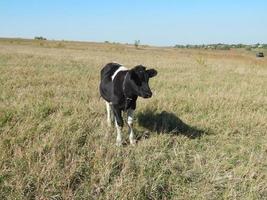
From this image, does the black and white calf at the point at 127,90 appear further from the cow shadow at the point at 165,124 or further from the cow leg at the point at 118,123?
the cow shadow at the point at 165,124

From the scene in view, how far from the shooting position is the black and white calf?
6297 millimetres

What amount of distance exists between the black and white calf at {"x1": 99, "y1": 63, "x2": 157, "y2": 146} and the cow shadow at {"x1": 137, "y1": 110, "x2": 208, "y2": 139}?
0.60 meters

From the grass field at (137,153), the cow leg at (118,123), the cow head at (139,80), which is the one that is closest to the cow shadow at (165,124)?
the grass field at (137,153)

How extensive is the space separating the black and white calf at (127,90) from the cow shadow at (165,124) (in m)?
0.60

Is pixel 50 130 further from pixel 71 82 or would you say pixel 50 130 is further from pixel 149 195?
pixel 71 82

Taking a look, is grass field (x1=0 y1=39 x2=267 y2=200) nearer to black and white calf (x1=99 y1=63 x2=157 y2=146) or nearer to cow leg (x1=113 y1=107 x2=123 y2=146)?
cow leg (x1=113 y1=107 x2=123 y2=146)

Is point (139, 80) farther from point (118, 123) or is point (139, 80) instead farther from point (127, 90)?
point (118, 123)

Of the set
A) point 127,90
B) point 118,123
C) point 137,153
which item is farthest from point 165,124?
point 137,153

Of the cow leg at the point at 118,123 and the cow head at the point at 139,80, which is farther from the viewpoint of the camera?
the cow leg at the point at 118,123

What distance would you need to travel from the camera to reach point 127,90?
657 centimetres

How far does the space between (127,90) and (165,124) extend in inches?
60.6

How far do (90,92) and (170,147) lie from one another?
5.06 m

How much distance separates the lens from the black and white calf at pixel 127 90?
20.7ft

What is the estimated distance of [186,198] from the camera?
443 centimetres
